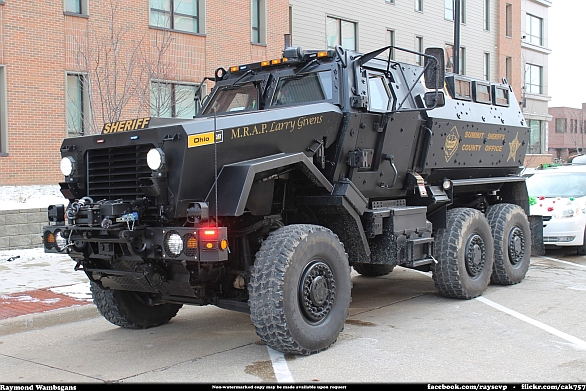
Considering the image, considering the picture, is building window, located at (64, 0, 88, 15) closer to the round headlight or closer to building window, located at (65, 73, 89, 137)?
building window, located at (65, 73, 89, 137)

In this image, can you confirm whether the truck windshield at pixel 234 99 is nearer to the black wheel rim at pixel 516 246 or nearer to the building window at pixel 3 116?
the black wheel rim at pixel 516 246

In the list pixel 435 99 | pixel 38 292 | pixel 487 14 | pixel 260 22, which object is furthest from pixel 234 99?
pixel 487 14

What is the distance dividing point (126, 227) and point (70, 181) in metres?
1.16

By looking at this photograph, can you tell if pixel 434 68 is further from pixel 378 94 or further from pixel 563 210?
pixel 563 210

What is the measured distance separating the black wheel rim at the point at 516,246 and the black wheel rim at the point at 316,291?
14.0 ft

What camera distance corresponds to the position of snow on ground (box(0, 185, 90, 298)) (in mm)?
9688

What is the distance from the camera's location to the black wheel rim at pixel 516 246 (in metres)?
9.63

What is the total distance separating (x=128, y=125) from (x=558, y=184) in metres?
10.4

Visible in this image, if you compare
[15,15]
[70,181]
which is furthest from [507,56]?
[70,181]

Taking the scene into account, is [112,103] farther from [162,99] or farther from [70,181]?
[70,181]

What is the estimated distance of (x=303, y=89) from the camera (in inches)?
292

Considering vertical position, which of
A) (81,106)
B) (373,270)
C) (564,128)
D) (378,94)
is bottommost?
(373,270)

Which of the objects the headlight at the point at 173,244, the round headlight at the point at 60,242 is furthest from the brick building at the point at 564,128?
the headlight at the point at 173,244

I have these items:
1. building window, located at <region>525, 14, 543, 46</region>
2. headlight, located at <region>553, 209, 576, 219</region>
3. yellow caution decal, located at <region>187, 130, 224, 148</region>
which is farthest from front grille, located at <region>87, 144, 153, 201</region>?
building window, located at <region>525, 14, 543, 46</region>
